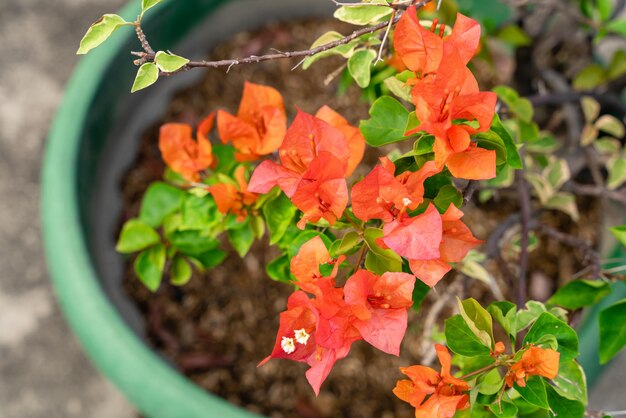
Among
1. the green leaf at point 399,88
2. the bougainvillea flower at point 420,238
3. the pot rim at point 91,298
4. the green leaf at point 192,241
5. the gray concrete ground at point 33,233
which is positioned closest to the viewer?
the bougainvillea flower at point 420,238

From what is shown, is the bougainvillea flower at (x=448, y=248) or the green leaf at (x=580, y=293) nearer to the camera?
the bougainvillea flower at (x=448, y=248)

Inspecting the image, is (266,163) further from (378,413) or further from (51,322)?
(51,322)

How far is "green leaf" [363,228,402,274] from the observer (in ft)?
1.52

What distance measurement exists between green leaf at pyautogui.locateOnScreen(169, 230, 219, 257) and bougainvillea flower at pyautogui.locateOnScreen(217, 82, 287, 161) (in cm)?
9

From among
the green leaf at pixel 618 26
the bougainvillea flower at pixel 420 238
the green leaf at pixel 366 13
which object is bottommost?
the green leaf at pixel 618 26

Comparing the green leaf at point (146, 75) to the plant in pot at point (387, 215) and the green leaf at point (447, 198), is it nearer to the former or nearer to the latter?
the plant in pot at point (387, 215)

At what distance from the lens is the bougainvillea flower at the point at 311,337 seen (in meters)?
0.42

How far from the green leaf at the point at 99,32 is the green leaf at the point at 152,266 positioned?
0.24m

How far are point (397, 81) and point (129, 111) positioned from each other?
0.59 meters

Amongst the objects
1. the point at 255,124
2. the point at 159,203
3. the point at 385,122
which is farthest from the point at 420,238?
the point at 159,203

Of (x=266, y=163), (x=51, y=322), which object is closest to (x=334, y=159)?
(x=266, y=163)

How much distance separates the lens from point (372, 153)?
1.04 m

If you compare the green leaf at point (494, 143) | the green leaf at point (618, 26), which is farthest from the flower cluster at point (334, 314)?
the green leaf at point (618, 26)

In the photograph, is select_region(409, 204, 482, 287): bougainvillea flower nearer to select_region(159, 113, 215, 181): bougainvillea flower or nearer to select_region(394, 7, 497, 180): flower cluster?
select_region(394, 7, 497, 180): flower cluster
